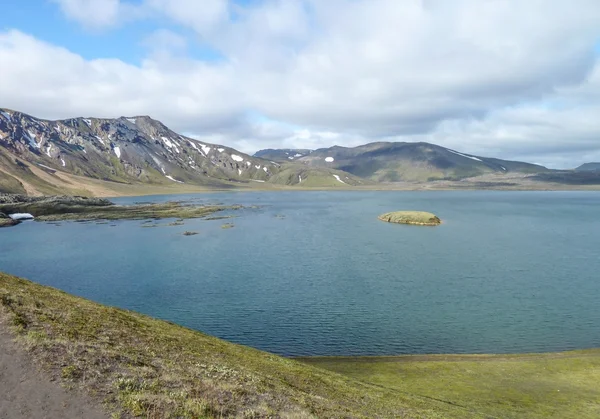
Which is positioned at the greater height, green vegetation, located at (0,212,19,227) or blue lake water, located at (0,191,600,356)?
green vegetation, located at (0,212,19,227)

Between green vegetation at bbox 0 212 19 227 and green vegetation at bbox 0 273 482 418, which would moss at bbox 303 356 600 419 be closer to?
green vegetation at bbox 0 273 482 418

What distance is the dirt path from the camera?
16266 millimetres

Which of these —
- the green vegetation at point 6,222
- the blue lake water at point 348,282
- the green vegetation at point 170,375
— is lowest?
the blue lake water at point 348,282

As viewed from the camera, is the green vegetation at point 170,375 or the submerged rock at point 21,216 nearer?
the green vegetation at point 170,375

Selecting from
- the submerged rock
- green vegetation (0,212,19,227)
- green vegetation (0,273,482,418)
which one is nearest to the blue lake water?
green vegetation (0,273,482,418)

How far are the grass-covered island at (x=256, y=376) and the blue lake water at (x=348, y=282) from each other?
730 cm

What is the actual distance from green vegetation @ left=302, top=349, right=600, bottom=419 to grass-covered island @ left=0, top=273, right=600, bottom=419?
3.7 inches

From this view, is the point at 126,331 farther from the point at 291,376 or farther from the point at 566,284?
the point at 566,284

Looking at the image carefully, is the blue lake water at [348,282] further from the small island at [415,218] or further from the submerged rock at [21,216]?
the submerged rock at [21,216]

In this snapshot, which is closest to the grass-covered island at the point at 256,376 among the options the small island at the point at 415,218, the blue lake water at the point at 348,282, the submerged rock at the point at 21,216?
the blue lake water at the point at 348,282

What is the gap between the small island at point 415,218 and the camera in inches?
6289

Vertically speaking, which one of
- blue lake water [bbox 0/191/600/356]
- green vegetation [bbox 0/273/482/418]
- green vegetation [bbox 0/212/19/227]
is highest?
green vegetation [bbox 0/273/482/418]

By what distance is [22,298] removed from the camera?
89.4 ft

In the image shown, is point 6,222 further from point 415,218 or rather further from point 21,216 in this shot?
point 415,218
